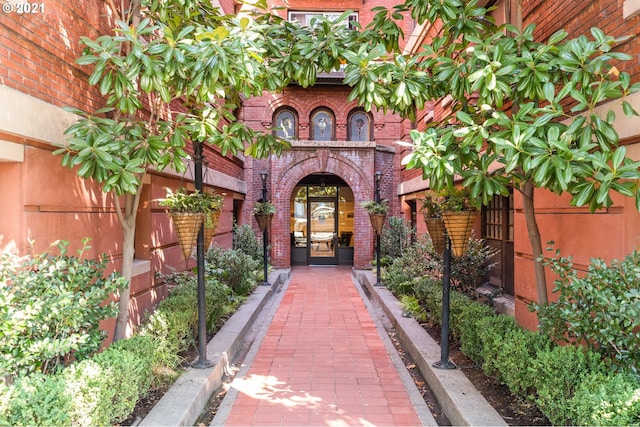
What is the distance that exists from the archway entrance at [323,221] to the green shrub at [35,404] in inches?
592

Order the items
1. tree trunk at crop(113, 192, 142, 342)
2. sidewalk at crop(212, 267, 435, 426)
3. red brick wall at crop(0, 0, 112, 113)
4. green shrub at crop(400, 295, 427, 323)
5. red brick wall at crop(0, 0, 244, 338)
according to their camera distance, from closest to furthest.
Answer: red brick wall at crop(0, 0, 112, 113) < red brick wall at crop(0, 0, 244, 338) < sidewalk at crop(212, 267, 435, 426) < tree trunk at crop(113, 192, 142, 342) < green shrub at crop(400, 295, 427, 323)

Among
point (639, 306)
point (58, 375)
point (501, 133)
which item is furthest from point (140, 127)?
point (639, 306)

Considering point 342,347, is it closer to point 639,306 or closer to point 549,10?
point 639,306

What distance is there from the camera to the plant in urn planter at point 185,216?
503 cm

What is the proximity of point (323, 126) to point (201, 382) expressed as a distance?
42.4ft

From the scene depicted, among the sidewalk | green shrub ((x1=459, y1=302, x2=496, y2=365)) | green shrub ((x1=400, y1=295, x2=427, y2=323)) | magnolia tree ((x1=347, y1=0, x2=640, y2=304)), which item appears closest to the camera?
magnolia tree ((x1=347, y1=0, x2=640, y2=304))

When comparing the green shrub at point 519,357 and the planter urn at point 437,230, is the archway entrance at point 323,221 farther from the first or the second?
the green shrub at point 519,357

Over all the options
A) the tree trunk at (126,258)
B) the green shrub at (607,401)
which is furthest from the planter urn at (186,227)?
the green shrub at (607,401)

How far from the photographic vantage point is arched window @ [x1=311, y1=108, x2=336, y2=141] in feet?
54.1

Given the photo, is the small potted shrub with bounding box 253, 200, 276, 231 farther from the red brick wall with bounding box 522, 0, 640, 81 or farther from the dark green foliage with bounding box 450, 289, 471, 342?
the red brick wall with bounding box 522, 0, 640, 81

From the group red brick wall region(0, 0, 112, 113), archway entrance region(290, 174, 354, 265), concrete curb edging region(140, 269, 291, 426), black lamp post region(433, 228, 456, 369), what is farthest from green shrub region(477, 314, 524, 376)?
archway entrance region(290, 174, 354, 265)

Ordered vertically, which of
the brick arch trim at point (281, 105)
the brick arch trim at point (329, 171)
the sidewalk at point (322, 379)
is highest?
the brick arch trim at point (281, 105)

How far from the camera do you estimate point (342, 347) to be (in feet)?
23.0

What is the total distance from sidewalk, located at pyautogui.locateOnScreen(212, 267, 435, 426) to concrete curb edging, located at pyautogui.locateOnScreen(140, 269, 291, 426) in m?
0.26
